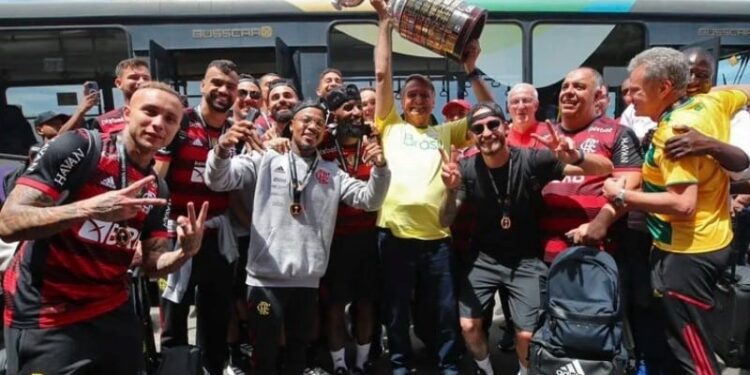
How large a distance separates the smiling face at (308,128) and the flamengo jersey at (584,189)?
1.38 metres

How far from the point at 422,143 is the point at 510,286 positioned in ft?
3.36

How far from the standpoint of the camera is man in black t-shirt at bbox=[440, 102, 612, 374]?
3098 mm

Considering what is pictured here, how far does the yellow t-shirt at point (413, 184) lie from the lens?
3.28 m

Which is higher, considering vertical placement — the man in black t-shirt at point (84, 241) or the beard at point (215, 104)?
the beard at point (215, 104)

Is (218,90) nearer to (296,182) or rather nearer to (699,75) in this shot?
(296,182)

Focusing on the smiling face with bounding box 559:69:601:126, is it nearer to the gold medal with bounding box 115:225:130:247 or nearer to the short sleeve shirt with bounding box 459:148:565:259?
the short sleeve shirt with bounding box 459:148:565:259

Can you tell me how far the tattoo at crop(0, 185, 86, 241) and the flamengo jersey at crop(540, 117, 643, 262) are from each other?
7.97 feet

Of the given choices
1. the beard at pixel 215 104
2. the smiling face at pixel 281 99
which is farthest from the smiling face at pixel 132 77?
the smiling face at pixel 281 99

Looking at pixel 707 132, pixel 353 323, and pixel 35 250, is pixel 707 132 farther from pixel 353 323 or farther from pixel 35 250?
pixel 35 250

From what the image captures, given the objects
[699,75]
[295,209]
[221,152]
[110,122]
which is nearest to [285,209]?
[295,209]

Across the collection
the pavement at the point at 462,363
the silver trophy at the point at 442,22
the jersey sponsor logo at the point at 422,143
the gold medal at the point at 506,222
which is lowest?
the pavement at the point at 462,363

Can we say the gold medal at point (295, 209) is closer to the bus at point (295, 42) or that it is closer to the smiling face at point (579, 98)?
the smiling face at point (579, 98)

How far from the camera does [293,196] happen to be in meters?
3.02

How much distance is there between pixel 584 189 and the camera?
3.11 metres
